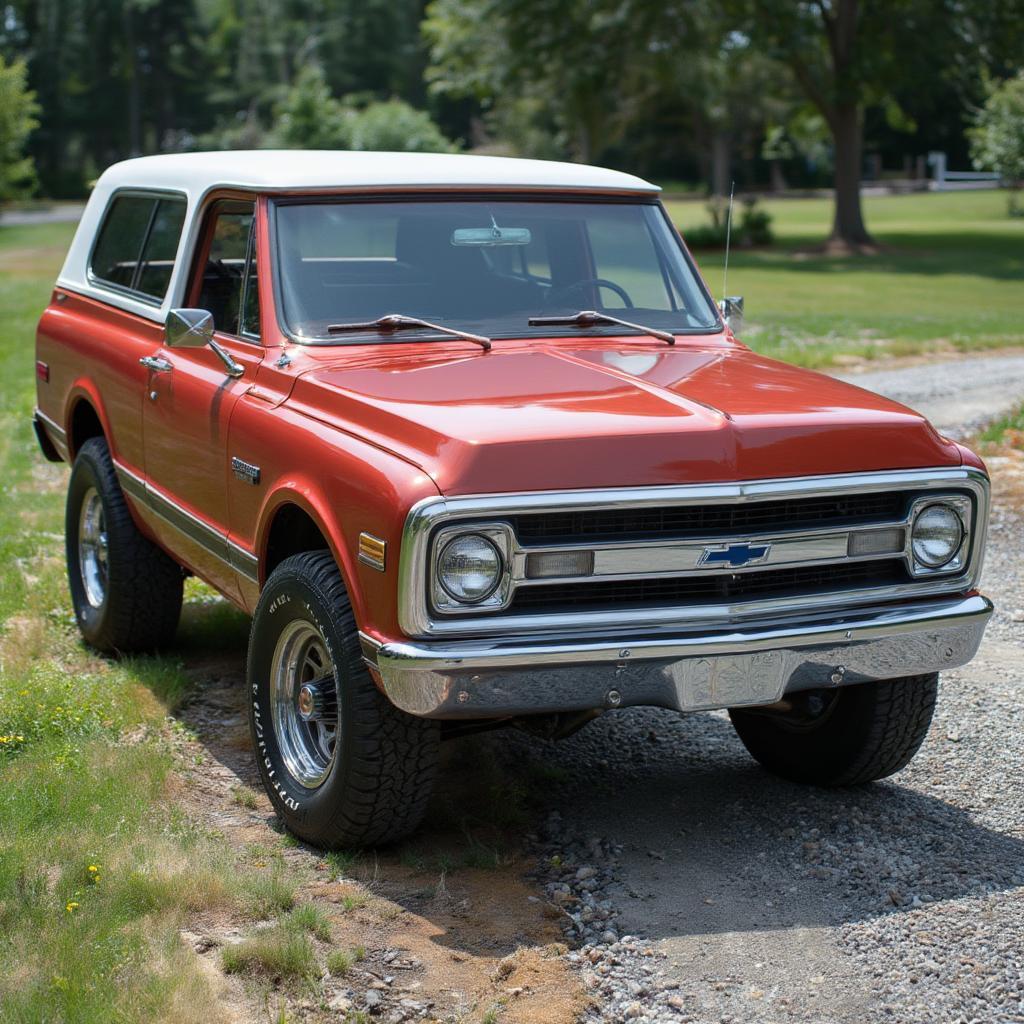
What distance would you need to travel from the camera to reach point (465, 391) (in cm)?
449

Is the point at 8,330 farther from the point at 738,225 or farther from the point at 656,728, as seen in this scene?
the point at 738,225

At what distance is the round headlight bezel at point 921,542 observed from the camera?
4434 millimetres

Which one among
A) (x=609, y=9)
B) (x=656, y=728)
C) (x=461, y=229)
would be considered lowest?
(x=656, y=728)

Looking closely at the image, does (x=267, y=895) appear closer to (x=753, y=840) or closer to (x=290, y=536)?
(x=290, y=536)

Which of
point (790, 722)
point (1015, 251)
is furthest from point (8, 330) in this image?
point (1015, 251)

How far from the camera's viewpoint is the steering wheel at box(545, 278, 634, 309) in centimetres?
555

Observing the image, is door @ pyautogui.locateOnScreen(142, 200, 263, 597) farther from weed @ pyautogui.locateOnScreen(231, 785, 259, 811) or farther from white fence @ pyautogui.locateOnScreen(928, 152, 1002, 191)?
white fence @ pyautogui.locateOnScreen(928, 152, 1002, 191)

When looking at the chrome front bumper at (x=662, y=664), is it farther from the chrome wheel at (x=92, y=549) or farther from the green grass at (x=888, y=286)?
the green grass at (x=888, y=286)

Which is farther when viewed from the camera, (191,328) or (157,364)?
(157,364)

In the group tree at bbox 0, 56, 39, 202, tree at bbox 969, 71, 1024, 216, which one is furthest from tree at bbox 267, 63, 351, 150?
tree at bbox 969, 71, 1024, 216

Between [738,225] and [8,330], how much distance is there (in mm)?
23600

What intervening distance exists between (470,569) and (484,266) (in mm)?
1757

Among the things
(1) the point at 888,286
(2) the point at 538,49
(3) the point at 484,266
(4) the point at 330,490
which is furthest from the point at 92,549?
(2) the point at 538,49

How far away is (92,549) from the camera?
6.84m
